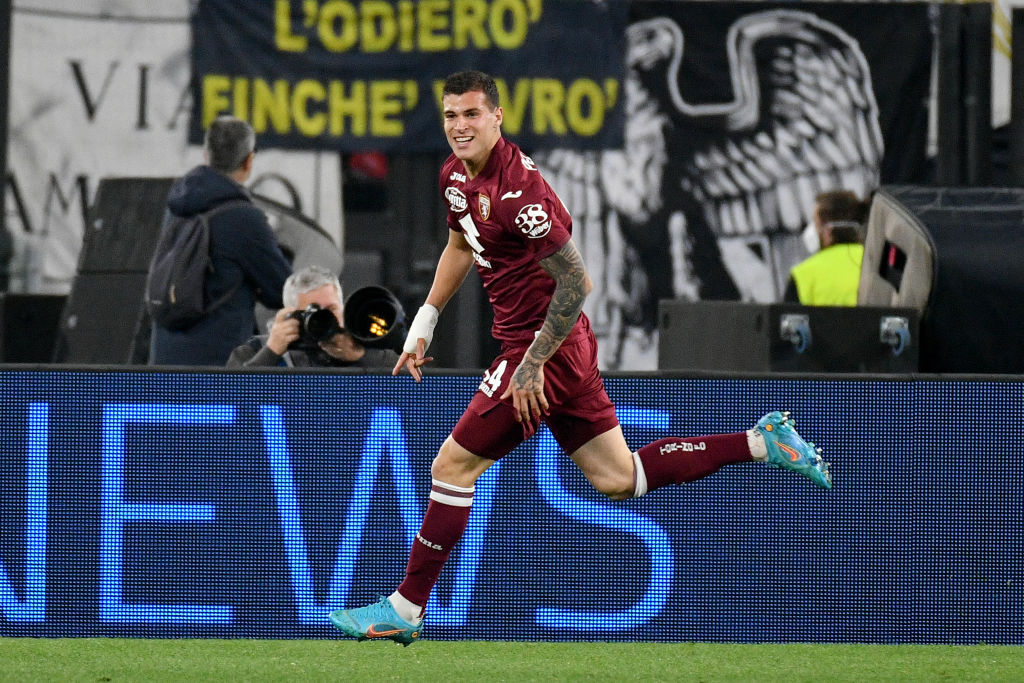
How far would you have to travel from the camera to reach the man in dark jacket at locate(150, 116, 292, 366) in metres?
6.60

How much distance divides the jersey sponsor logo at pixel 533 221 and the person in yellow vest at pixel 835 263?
3763mm

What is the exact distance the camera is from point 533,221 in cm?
454

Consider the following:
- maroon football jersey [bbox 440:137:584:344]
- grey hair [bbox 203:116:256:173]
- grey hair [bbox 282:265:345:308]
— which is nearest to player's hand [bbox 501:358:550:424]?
maroon football jersey [bbox 440:137:584:344]

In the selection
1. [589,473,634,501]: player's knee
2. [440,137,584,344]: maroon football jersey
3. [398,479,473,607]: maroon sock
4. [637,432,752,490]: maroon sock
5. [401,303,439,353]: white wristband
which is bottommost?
[398,479,473,607]: maroon sock

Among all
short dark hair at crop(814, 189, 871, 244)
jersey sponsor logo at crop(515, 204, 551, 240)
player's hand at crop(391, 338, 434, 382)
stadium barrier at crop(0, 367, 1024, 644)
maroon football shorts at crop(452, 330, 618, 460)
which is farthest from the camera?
short dark hair at crop(814, 189, 871, 244)

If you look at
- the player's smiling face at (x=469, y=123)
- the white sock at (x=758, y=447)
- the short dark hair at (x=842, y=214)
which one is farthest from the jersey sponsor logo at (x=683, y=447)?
the short dark hair at (x=842, y=214)

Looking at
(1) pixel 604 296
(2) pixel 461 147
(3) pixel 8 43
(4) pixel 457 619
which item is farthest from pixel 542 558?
(3) pixel 8 43

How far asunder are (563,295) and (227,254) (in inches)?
94.1

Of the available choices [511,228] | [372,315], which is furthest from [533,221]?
[372,315]

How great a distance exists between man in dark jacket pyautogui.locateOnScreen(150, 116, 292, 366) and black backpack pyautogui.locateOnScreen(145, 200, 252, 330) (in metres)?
0.03

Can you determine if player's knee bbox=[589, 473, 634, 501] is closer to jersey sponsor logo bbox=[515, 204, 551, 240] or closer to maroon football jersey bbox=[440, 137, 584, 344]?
maroon football jersey bbox=[440, 137, 584, 344]

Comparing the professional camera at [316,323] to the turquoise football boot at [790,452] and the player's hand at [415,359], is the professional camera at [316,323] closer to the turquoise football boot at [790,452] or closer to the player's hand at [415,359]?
the player's hand at [415,359]

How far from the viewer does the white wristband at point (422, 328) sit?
195 inches

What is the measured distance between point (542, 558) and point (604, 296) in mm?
5523
